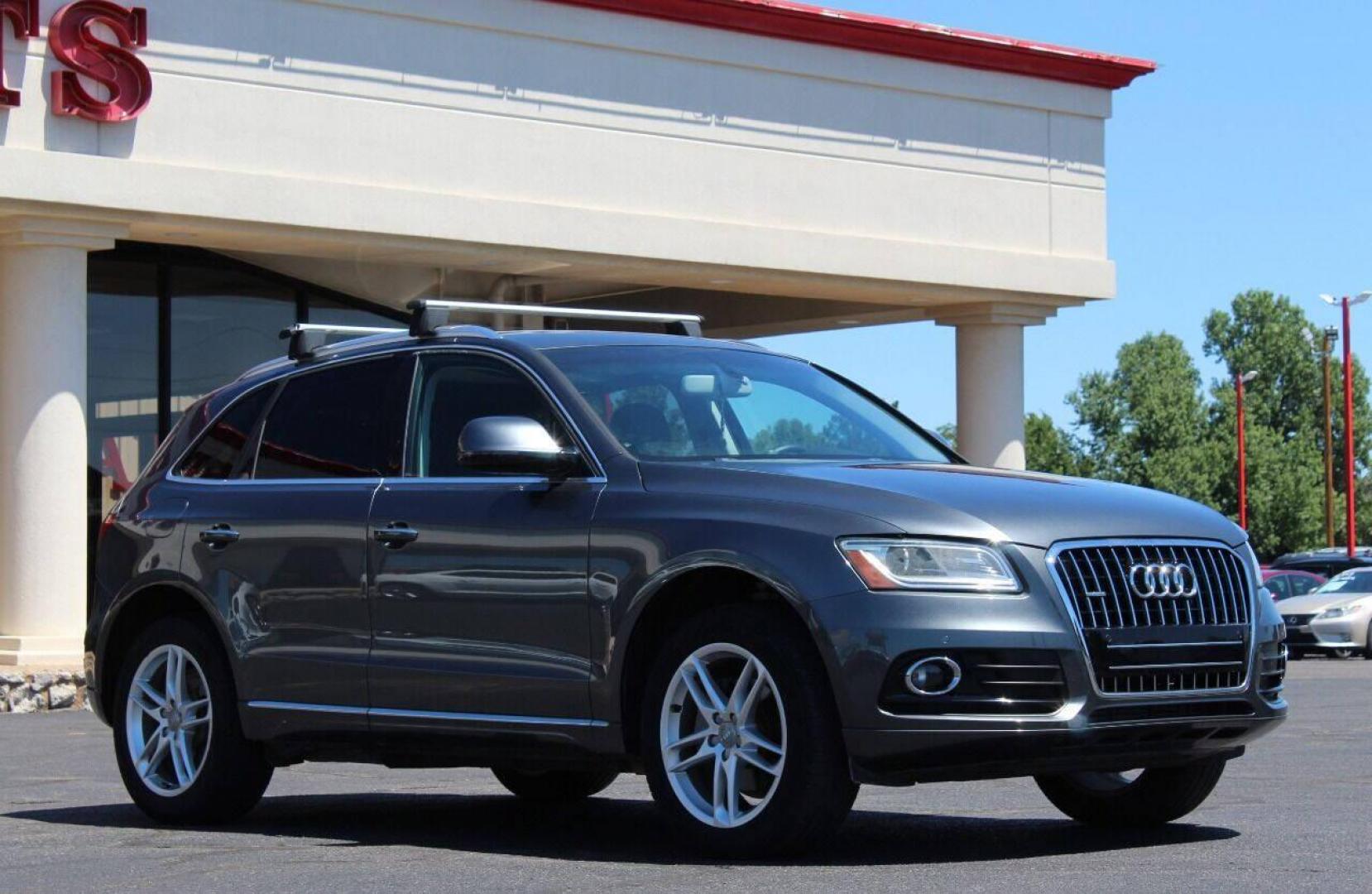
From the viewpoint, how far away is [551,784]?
9977 mm

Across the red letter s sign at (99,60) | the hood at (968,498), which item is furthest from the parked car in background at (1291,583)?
the hood at (968,498)

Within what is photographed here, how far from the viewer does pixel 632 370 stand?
28.0 ft

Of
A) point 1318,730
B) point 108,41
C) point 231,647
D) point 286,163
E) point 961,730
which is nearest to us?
point 961,730

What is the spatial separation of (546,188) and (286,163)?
8.57 ft

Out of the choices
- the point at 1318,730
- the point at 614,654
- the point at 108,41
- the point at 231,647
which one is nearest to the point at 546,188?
the point at 108,41

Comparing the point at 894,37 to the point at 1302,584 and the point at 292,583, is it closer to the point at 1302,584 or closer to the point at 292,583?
the point at 1302,584

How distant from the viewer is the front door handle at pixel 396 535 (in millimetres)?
8414

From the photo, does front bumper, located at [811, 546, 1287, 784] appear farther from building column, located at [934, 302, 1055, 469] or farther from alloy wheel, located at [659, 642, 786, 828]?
building column, located at [934, 302, 1055, 469]

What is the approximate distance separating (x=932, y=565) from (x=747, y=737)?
788 millimetres

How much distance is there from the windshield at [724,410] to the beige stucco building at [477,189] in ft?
35.9

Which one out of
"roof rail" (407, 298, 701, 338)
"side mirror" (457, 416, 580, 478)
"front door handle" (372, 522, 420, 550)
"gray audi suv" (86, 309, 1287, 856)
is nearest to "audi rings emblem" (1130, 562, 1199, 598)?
"gray audi suv" (86, 309, 1287, 856)

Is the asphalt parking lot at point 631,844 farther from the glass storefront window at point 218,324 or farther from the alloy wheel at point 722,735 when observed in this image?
the glass storefront window at point 218,324

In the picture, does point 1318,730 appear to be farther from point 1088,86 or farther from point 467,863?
point 1088,86

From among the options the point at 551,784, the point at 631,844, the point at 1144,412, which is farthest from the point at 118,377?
the point at 1144,412
